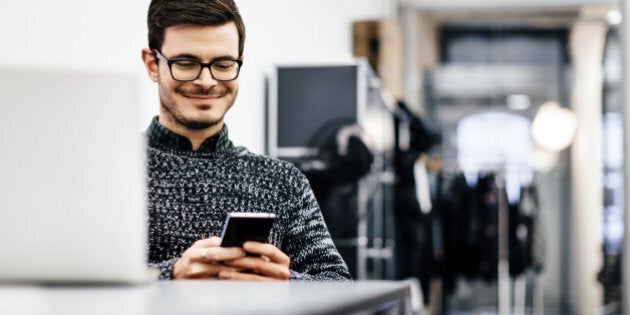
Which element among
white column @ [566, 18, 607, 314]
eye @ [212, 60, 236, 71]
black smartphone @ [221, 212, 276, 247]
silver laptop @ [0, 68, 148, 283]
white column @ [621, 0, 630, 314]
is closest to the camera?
silver laptop @ [0, 68, 148, 283]

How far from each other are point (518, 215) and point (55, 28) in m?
5.48

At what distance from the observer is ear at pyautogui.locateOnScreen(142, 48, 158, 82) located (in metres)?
2.31

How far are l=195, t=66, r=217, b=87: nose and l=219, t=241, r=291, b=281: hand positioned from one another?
66 centimetres

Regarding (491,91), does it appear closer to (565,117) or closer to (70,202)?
(565,117)

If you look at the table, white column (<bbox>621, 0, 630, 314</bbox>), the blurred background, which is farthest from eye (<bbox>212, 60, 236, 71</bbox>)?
the blurred background

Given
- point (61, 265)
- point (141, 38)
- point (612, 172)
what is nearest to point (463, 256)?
point (612, 172)

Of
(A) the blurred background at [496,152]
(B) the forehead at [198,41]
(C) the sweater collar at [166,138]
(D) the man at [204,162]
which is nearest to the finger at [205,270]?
(D) the man at [204,162]

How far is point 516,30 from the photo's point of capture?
7.63 meters

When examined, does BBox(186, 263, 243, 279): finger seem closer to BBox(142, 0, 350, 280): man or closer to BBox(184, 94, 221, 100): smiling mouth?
BBox(142, 0, 350, 280): man

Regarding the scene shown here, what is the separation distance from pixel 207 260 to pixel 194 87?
0.71 metres

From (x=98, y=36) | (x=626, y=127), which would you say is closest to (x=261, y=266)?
(x=98, y=36)

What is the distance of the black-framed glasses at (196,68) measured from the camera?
2.24m

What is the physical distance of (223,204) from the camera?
2232 mm

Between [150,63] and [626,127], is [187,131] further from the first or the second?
[626,127]
